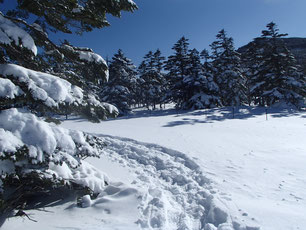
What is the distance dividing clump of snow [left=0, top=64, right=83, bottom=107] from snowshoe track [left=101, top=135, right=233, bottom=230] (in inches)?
97.5

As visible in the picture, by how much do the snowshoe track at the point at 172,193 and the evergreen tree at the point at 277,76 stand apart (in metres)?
23.0

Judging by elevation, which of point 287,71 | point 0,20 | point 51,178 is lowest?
point 51,178

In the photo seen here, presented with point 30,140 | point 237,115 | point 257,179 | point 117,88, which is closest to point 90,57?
point 30,140

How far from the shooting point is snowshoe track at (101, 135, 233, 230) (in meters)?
3.37

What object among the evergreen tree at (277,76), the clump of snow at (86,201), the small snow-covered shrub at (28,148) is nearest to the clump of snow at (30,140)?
the small snow-covered shrub at (28,148)

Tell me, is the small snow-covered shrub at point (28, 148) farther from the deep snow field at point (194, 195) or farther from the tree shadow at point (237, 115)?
the tree shadow at point (237, 115)

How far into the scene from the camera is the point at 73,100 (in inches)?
118

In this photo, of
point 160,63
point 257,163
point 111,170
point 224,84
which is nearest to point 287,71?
point 224,84

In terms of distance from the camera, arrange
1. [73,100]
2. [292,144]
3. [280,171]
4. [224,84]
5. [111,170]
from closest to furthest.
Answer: [73,100]
[280,171]
[111,170]
[292,144]
[224,84]

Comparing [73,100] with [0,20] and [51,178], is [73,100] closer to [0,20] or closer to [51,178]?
[51,178]

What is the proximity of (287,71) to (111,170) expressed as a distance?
29.0m

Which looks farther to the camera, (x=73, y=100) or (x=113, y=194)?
(x=113, y=194)

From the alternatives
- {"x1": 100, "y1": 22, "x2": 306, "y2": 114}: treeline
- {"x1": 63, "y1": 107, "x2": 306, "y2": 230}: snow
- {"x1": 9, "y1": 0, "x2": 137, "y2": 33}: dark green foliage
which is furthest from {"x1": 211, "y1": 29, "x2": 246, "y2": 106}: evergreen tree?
{"x1": 9, "y1": 0, "x2": 137, "y2": 33}: dark green foliage

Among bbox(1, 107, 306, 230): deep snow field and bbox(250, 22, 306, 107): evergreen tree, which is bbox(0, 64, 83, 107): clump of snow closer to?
bbox(1, 107, 306, 230): deep snow field
